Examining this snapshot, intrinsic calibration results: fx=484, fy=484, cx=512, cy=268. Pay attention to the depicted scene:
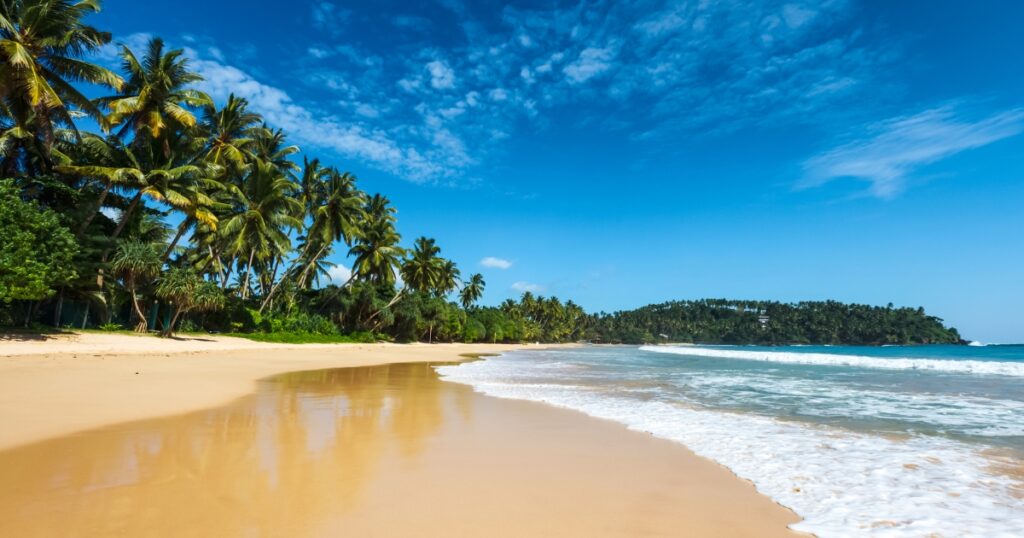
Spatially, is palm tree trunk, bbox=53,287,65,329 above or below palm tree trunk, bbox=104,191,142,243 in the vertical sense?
below

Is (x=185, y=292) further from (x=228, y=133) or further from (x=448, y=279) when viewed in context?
(x=448, y=279)

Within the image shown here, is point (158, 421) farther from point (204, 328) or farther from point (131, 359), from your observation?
point (204, 328)

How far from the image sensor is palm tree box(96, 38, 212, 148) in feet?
75.6

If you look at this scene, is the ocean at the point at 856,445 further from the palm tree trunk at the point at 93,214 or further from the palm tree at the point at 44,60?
the palm tree trunk at the point at 93,214

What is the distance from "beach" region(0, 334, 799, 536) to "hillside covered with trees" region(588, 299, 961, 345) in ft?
472

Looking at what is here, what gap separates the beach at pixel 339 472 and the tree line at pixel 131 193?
12873 millimetres

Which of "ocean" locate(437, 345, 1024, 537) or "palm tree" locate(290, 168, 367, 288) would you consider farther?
"palm tree" locate(290, 168, 367, 288)

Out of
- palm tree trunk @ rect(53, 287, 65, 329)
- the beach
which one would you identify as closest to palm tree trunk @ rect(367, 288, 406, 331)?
palm tree trunk @ rect(53, 287, 65, 329)

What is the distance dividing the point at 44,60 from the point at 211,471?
2276cm

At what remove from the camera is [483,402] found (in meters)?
10.0

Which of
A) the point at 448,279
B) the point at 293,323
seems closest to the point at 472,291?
the point at 448,279

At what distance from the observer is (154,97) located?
77.2ft

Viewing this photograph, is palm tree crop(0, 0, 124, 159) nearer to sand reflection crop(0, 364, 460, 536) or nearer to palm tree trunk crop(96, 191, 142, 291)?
palm tree trunk crop(96, 191, 142, 291)

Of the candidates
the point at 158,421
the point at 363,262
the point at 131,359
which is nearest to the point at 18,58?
the point at 131,359
